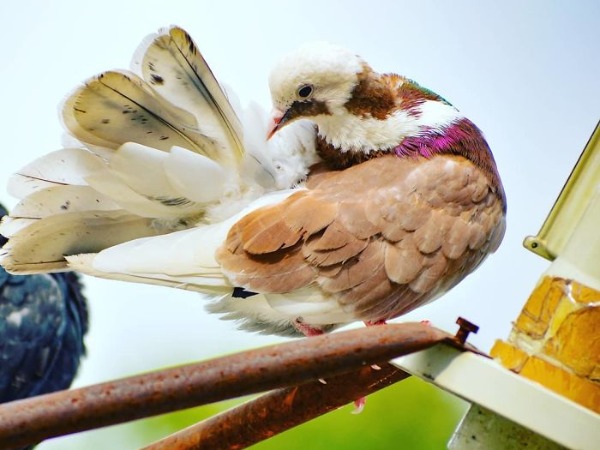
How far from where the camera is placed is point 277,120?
2557 mm

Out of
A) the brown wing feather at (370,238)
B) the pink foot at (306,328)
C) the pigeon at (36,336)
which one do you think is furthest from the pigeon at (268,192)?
the pigeon at (36,336)

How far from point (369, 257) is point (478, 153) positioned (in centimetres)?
54

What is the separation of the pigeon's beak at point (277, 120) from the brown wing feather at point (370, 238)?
0.19 meters

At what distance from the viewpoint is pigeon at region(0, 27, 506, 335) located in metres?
2.36

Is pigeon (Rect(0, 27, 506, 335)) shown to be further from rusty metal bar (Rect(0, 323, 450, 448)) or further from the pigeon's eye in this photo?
rusty metal bar (Rect(0, 323, 450, 448))

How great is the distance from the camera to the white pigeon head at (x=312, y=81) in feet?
8.20

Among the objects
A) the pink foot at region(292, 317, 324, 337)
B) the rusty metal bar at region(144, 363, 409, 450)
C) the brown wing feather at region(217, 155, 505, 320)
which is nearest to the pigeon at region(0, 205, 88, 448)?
the pink foot at region(292, 317, 324, 337)

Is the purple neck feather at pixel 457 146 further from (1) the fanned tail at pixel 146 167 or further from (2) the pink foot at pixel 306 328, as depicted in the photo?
(2) the pink foot at pixel 306 328

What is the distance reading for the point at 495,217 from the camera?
2.64 meters

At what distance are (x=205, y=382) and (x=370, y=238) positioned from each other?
1.19 m

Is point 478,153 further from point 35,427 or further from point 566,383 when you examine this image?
point 35,427

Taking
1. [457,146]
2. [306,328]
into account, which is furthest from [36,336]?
[457,146]

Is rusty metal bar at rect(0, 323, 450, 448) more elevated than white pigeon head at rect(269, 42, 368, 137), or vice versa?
white pigeon head at rect(269, 42, 368, 137)

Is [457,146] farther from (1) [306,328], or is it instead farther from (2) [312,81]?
(1) [306,328]
